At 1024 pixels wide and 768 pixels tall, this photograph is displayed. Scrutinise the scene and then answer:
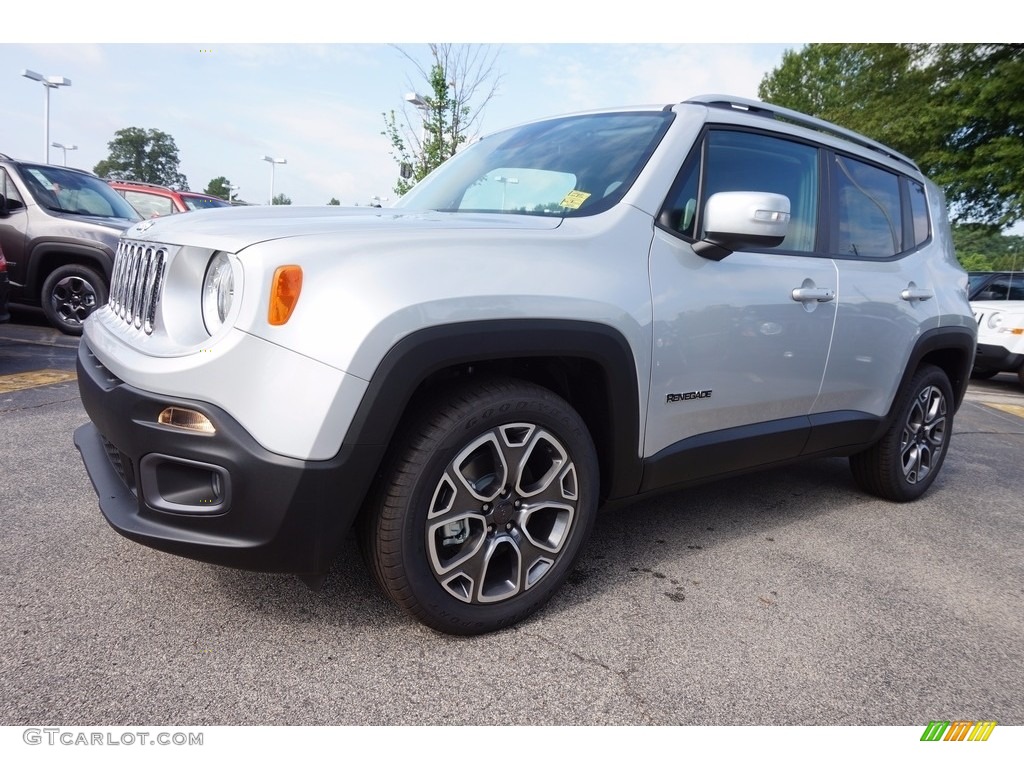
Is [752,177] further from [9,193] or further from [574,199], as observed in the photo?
[9,193]

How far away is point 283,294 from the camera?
1801 millimetres

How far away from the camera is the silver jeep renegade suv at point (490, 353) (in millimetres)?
1823

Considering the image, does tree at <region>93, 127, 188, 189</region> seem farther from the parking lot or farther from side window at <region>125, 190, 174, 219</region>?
the parking lot

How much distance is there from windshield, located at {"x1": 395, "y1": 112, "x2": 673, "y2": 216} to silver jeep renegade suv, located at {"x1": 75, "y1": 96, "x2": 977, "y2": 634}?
0.01 meters

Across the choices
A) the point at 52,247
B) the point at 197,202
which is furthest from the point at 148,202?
the point at 52,247

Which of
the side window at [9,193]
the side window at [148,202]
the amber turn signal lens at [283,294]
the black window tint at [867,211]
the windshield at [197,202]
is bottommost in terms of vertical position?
the side window at [148,202]

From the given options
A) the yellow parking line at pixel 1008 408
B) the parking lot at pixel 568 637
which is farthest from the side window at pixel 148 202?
the yellow parking line at pixel 1008 408

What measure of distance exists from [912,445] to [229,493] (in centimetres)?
351

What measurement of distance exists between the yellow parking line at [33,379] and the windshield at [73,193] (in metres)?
2.74

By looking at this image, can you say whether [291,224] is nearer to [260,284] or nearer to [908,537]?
[260,284]

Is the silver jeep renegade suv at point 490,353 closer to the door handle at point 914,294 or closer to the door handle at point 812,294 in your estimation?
the door handle at point 812,294

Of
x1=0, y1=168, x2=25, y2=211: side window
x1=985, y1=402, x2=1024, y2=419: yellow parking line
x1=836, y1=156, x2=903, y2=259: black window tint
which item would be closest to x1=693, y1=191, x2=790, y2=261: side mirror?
x1=836, y1=156, x2=903, y2=259: black window tint

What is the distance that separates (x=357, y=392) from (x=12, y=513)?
1981mm


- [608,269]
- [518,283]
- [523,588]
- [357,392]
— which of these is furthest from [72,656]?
[608,269]
